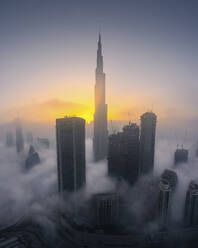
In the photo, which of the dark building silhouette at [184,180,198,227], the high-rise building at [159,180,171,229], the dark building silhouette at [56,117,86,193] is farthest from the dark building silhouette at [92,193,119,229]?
the dark building silhouette at [184,180,198,227]

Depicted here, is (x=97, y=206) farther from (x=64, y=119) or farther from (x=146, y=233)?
(x=64, y=119)

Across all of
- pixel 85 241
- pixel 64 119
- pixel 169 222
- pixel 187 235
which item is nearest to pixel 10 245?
pixel 85 241

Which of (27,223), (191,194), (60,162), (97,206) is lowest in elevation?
(27,223)

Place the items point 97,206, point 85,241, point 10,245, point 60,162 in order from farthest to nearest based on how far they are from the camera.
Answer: point 60,162 < point 97,206 < point 85,241 < point 10,245

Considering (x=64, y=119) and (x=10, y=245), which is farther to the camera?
(x=64, y=119)

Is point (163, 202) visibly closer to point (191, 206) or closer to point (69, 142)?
point (191, 206)

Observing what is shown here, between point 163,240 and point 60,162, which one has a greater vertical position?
point 60,162

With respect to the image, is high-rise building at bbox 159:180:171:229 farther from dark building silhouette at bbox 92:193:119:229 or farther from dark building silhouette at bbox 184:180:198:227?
dark building silhouette at bbox 92:193:119:229

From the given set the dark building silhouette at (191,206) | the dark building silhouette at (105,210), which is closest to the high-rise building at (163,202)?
the dark building silhouette at (191,206)
